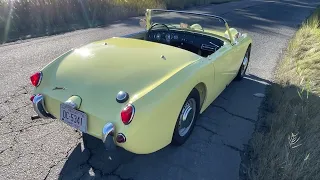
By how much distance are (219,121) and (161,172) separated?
127 centimetres

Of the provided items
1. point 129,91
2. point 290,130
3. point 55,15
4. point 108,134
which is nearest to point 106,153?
point 108,134

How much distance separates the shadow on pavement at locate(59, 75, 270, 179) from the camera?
7.58 ft

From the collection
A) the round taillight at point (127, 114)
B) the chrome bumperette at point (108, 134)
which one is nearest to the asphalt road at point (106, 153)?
the chrome bumperette at point (108, 134)

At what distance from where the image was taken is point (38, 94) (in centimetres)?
230

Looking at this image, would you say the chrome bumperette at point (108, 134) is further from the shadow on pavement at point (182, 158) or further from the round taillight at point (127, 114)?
the shadow on pavement at point (182, 158)

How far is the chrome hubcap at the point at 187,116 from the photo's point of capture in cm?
254

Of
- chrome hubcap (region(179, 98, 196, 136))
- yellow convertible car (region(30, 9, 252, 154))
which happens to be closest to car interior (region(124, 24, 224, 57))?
yellow convertible car (region(30, 9, 252, 154))

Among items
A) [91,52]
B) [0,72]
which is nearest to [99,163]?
[91,52]

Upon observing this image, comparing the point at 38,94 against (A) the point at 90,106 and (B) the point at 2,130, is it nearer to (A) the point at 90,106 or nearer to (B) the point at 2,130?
(A) the point at 90,106

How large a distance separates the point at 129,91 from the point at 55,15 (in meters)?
7.98

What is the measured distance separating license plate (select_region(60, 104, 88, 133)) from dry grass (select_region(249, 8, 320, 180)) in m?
1.64

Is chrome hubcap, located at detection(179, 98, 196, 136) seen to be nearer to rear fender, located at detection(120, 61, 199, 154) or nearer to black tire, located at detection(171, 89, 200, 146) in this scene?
black tire, located at detection(171, 89, 200, 146)

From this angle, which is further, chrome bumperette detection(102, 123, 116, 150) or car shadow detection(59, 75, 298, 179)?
car shadow detection(59, 75, 298, 179)

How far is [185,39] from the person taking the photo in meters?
3.61
